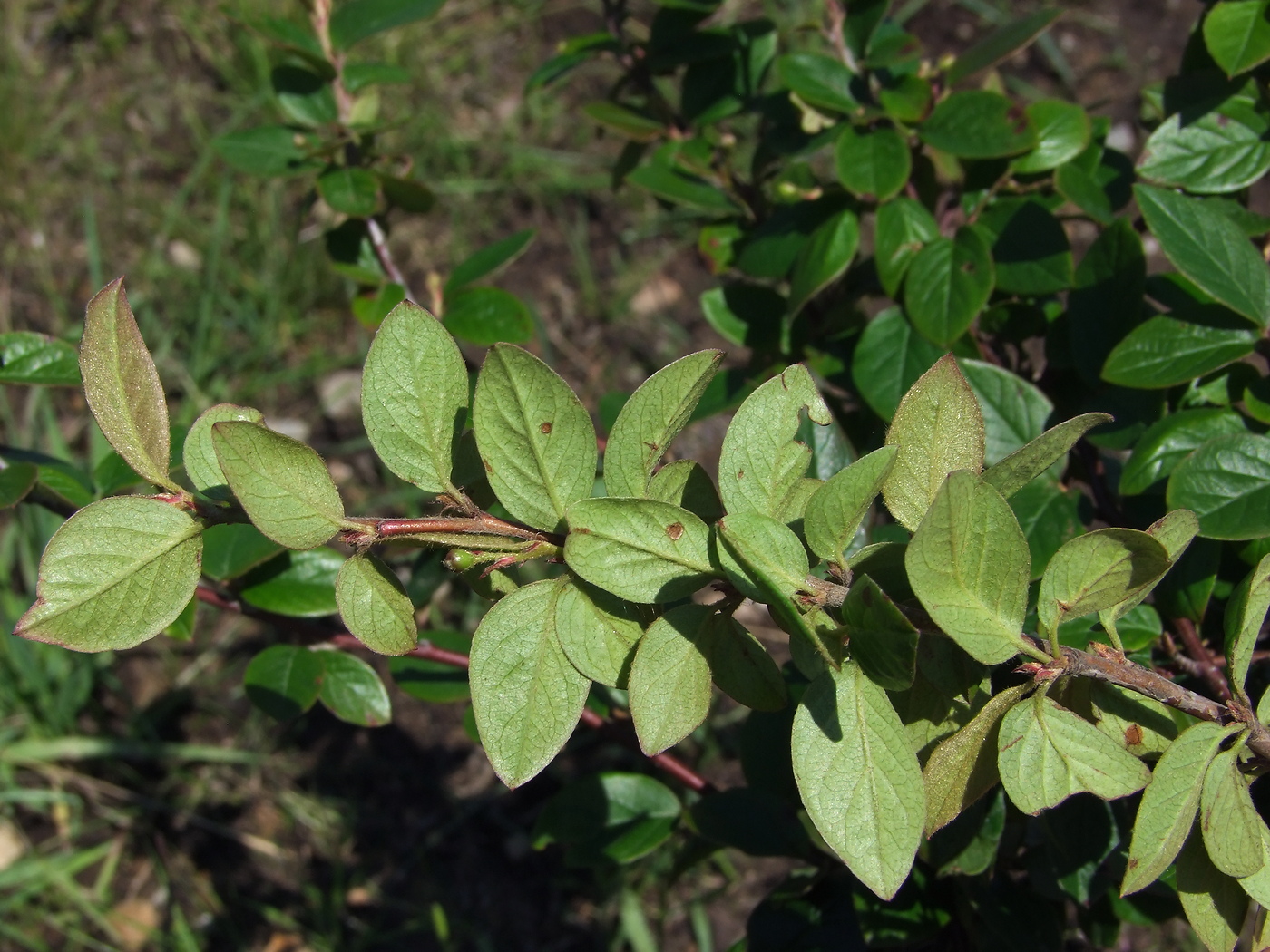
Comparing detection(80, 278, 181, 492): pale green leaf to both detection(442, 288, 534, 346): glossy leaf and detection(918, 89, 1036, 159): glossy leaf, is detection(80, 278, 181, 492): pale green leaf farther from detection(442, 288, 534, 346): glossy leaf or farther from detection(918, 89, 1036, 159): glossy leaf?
detection(918, 89, 1036, 159): glossy leaf

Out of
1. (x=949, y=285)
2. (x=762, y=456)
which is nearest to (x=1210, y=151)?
(x=949, y=285)

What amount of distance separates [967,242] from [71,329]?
2527 mm

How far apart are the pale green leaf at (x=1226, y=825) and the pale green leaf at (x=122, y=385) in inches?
31.3

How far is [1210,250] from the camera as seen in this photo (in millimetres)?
1065

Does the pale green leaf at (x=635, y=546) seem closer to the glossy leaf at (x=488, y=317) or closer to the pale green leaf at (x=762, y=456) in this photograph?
the pale green leaf at (x=762, y=456)

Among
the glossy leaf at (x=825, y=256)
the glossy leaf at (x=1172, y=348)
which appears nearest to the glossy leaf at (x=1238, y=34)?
the glossy leaf at (x=1172, y=348)

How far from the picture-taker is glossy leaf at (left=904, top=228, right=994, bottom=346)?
1.21 m

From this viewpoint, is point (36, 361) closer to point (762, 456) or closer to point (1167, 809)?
point (762, 456)

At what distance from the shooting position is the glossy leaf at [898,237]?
1300 millimetres

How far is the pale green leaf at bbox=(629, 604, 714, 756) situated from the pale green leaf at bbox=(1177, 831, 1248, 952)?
0.43 metres

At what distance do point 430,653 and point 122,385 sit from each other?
0.63 m

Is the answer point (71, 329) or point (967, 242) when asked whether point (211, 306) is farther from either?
point (967, 242)

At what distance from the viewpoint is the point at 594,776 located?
1.38 m

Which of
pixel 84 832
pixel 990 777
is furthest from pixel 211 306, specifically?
pixel 990 777
